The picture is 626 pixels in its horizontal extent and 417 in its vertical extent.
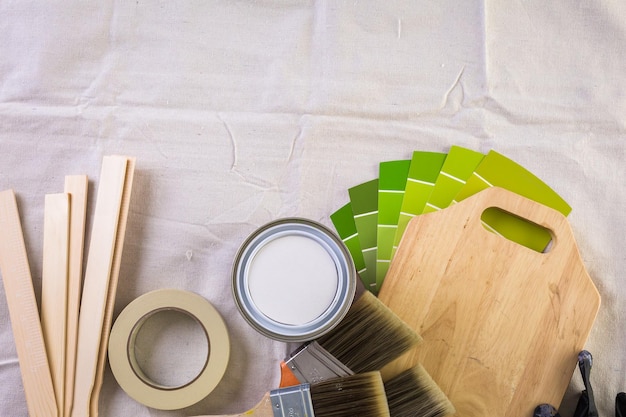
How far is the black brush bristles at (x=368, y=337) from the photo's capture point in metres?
0.81

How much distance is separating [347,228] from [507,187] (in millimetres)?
252

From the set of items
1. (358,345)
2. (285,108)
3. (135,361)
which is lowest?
(135,361)

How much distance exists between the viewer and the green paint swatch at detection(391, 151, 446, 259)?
913 mm

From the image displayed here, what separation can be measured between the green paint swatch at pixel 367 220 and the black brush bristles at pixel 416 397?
147 millimetres

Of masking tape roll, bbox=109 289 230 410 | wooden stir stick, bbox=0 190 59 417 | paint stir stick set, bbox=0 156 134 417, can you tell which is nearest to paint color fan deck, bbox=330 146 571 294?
masking tape roll, bbox=109 289 230 410

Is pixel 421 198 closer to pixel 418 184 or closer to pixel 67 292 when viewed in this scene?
pixel 418 184

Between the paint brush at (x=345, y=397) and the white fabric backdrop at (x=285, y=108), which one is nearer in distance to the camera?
the paint brush at (x=345, y=397)

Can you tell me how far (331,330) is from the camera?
0.82 m

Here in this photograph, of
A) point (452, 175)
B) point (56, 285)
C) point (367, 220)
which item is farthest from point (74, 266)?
point (452, 175)

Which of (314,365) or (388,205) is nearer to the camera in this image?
(314,365)

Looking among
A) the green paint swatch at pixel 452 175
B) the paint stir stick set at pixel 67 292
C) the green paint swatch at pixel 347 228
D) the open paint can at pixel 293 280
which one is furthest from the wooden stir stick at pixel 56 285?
the green paint swatch at pixel 452 175

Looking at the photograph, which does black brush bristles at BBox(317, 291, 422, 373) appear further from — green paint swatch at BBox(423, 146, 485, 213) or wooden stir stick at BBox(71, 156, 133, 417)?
wooden stir stick at BBox(71, 156, 133, 417)

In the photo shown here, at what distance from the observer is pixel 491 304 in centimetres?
87

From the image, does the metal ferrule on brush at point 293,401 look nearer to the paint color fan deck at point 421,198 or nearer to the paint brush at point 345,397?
the paint brush at point 345,397
